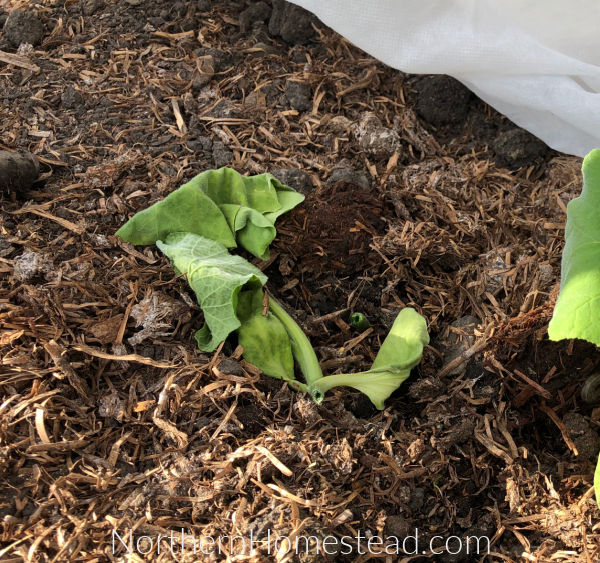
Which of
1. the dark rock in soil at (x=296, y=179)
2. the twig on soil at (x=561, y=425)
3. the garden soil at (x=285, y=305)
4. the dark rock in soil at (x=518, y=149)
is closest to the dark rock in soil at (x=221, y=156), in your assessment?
the garden soil at (x=285, y=305)

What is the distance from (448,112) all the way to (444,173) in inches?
14.6

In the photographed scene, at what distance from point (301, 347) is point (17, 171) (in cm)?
115

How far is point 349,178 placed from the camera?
2.50m

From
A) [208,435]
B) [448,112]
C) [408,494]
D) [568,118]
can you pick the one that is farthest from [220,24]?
[408,494]

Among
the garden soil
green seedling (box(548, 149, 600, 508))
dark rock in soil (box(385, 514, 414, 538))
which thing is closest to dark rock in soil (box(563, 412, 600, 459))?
the garden soil

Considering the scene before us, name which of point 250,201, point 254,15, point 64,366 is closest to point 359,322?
point 250,201

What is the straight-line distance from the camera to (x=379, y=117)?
2.80 metres

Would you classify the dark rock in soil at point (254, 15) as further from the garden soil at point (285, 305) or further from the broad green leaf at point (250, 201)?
the broad green leaf at point (250, 201)

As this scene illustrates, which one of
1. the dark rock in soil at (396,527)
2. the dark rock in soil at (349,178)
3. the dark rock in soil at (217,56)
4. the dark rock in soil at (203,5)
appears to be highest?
the dark rock in soil at (203,5)

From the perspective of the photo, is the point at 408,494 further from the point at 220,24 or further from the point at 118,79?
the point at 220,24

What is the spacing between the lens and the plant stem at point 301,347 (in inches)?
80.6

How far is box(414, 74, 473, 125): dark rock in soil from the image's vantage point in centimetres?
284

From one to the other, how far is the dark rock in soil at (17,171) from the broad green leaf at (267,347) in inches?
37.7

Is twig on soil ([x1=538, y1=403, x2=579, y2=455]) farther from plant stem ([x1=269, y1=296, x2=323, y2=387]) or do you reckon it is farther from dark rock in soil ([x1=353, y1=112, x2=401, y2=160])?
dark rock in soil ([x1=353, y1=112, x2=401, y2=160])
